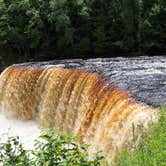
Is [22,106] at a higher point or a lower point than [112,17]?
lower

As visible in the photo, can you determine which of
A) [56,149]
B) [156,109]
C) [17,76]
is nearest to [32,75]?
[17,76]

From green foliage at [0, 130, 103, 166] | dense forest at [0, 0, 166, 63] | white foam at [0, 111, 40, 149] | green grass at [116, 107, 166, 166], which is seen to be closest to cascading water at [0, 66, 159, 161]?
white foam at [0, 111, 40, 149]

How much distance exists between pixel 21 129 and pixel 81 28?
21.9 metres

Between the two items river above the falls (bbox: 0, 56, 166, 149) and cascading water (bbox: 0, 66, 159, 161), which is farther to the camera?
river above the falls (bbox: 0, 56, 166, 149)

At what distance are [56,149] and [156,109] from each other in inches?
212

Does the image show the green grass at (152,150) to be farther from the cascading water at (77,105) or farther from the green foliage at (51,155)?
the green foliage at (51,155)

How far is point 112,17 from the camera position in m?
38.8

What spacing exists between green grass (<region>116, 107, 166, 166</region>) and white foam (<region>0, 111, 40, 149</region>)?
7.60 meters

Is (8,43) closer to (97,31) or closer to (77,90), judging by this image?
(97,31)

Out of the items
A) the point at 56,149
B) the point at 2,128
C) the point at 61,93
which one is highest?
the point at 56,149

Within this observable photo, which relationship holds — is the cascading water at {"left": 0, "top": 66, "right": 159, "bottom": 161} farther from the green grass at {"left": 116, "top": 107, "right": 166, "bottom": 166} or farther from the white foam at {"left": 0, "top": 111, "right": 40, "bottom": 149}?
the green grass at {"left": 116, "top": 107, "right": 166, "bottom": 166}

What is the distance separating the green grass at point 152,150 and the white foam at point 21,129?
24.9ft

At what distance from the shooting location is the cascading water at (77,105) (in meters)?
9.69

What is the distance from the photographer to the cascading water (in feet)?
31.8
